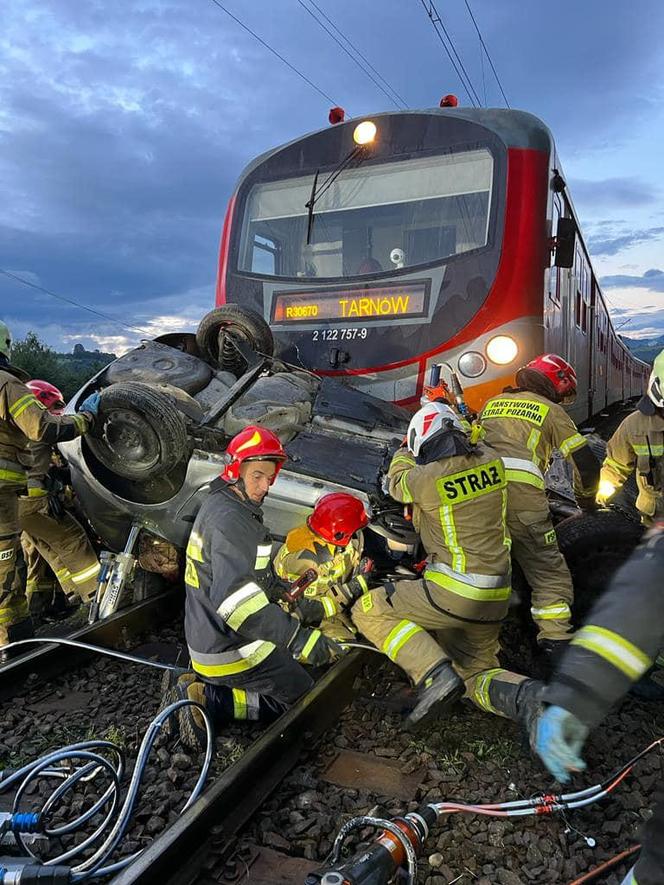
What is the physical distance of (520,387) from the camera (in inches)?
158

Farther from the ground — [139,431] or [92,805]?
[139,431]

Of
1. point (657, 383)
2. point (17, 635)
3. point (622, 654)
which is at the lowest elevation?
point (17, 635)

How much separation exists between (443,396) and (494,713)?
185 cm

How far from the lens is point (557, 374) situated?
3918mm

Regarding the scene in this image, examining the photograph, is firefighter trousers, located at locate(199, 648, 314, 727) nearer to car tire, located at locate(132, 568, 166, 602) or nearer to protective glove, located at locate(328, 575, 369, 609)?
protective glove, located at locate(328, 575, 369, 609)

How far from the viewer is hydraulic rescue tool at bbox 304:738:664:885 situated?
176 centimetres

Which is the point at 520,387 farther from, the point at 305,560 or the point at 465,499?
the point at 305,560

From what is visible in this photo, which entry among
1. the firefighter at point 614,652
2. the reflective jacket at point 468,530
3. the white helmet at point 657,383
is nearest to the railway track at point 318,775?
the reflective jacket at point 468,530

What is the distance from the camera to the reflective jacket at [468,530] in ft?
10.1

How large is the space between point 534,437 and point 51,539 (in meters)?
3.59

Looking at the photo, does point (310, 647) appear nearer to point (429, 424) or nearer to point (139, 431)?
point (429, 424)

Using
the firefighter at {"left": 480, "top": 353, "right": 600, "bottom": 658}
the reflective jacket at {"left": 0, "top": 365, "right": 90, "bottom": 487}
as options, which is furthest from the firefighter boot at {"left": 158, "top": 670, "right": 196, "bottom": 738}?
the firefighter at {"left": 480, "top": 353, "right": 600, "bottom": 658}

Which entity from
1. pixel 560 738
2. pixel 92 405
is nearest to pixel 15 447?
pixel 92 405

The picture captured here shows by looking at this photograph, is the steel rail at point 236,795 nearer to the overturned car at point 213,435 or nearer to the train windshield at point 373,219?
the overturned car at point 213,435
